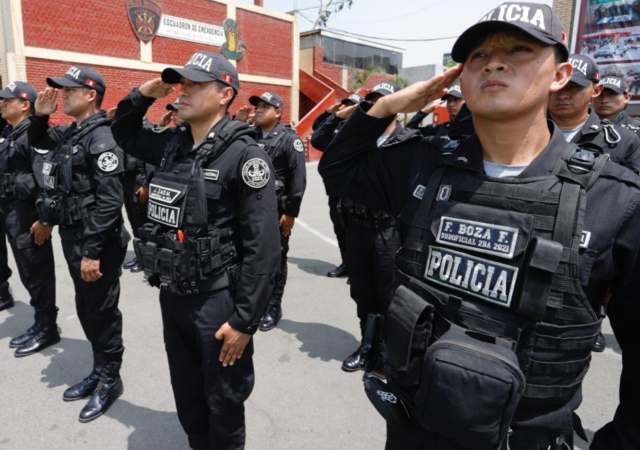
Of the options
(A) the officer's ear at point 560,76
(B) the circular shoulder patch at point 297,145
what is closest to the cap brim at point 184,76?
(A) the officer's ear at point 560,76

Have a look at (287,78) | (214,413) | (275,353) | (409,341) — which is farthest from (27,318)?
(287,78)

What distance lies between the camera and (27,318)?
14.1 feet

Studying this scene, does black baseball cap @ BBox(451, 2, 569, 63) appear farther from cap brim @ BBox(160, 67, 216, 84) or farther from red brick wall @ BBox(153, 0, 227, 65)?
red brick wall @ BBox(153, 0, 227, 65)

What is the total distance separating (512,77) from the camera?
1194mm

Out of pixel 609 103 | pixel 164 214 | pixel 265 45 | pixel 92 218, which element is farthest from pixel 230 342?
pixel 265 45

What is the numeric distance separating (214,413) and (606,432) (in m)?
1.66

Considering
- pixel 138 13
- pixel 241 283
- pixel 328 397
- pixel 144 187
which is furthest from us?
pixel 138 13

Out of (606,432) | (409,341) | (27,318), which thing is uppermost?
(409,341)

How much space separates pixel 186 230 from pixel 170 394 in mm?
1573

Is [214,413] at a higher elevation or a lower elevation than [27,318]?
higher

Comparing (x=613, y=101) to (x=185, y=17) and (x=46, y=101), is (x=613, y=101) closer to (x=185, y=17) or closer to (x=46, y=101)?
(x=46, y=101)

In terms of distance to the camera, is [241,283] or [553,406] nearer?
[553,406]

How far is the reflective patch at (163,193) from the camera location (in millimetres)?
2119

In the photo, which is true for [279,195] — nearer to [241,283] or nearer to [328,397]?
[328,397]
